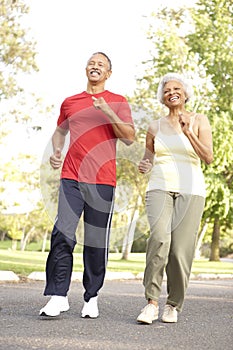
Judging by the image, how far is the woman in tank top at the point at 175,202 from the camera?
598 cm

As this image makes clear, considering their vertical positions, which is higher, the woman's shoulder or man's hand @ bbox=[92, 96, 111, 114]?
man's hand @ bbox=[92, 96, 111, 114]

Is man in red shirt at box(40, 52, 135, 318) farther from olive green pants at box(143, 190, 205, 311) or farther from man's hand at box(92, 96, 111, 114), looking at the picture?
olive green pants at box(143, 190, 205, 311)

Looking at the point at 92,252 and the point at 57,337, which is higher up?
the point at 92,252

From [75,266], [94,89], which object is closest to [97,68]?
[94,89]

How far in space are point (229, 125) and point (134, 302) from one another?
23.3 meters

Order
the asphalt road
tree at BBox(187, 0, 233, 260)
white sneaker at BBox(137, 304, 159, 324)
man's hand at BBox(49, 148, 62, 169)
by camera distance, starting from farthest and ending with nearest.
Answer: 1. tree at BBox(187, 0, 233, 260)
2. man's hand at BBox(49, 148, 62, 169)
3. white sneaker at BBox(137, 304, 159, 324)
4. the asphalt road

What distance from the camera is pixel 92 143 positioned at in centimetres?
616

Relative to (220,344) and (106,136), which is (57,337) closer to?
(220,344)

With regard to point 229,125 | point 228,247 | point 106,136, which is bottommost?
point 228,247

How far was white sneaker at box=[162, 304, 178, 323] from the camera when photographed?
6.03 m

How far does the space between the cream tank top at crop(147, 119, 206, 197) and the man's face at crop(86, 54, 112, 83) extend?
32.2 inches

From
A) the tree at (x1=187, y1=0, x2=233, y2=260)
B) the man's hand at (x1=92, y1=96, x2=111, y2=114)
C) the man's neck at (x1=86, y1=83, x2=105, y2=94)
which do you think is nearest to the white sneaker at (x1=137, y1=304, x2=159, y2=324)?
the man's hand at (x1=92, y1=96, x2=111, y2=114)

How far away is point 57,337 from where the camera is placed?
16.0ft

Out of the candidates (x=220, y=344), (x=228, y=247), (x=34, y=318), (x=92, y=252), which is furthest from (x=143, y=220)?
(x=228, y=247)
